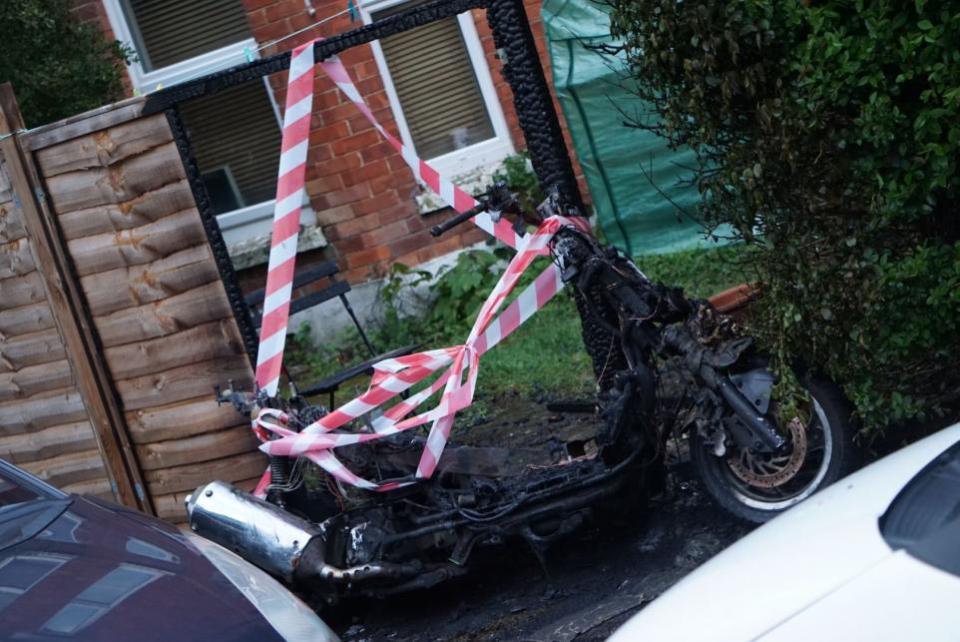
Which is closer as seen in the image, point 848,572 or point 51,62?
point 848,572

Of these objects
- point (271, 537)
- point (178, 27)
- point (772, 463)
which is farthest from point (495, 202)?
point (178, 27)

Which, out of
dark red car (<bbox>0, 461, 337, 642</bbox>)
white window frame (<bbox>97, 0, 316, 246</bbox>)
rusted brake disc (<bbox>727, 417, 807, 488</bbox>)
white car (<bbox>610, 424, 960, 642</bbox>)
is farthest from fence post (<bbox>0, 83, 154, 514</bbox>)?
white car (<bbox>610, 424, 960, 642</bbox>)

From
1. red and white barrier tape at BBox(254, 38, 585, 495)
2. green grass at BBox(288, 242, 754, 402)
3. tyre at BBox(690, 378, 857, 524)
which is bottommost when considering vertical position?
green grass at BBox(288, 242, 754, 402)

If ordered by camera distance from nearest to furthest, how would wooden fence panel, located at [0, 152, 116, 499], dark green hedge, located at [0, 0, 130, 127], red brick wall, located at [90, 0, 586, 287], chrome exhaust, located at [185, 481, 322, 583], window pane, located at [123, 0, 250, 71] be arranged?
1. chrome exhaust, located at [185, 481, 322, 583]
2. wooden fence panel, located at [0, 152, 116, 499]
3. dark green hedge, located at [0, 0, 130, 127]
4. red brick wall, located at [90, 0, 586, 287]
5. window pane, located at [123, 0, 250, 71]

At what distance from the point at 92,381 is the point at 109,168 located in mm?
1145

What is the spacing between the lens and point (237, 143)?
10383mm

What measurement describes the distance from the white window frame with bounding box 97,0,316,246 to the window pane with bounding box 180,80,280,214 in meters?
0.12

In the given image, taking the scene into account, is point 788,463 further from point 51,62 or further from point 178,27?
point 178,27

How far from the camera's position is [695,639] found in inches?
105

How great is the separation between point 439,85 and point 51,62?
10.4ft

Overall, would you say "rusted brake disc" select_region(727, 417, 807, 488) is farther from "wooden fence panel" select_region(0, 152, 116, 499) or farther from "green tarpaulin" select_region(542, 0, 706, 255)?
"green tarpaulin" select_region(542, 0, 706, 255)

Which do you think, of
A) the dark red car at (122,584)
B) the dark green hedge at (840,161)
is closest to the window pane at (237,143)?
the dark green hedge at (840,161)

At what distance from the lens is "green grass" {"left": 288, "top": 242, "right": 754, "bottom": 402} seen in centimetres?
750

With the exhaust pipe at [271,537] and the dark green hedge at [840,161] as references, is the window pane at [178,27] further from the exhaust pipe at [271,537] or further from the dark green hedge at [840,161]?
the dark green hedge at [840,161]
